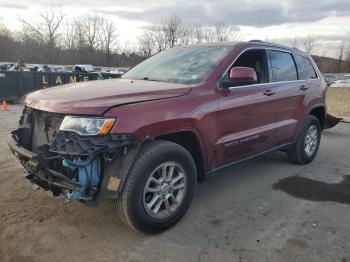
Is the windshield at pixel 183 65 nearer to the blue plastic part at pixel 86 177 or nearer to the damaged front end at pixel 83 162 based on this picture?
the damaged front end at pixel 83 162

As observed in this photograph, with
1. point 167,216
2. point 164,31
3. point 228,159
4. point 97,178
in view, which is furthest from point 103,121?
point 164,31

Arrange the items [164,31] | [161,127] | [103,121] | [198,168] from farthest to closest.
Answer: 1. [164,31]
2. [198,168]
3. [161,127]
4. [103,121]

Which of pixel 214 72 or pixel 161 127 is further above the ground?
pixel 214 72

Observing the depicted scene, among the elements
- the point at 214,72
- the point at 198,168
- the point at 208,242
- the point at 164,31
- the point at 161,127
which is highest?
the point at 164,31

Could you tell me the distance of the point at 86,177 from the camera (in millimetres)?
3070

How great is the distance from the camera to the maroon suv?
3.08m

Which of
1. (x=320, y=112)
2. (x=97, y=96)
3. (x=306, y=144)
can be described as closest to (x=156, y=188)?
(x=97, y=96)

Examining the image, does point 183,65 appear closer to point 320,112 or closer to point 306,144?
point 306,144

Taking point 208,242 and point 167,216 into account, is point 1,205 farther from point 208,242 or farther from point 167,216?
point 208,242

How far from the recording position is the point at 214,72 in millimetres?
4012

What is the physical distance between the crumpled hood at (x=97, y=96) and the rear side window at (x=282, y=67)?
1802mm

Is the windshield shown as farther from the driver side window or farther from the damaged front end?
the damaged front end

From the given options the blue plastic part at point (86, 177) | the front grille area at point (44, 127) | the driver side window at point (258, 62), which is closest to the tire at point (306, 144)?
the driver side window at point (258, 62)

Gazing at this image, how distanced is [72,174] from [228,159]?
190cm
